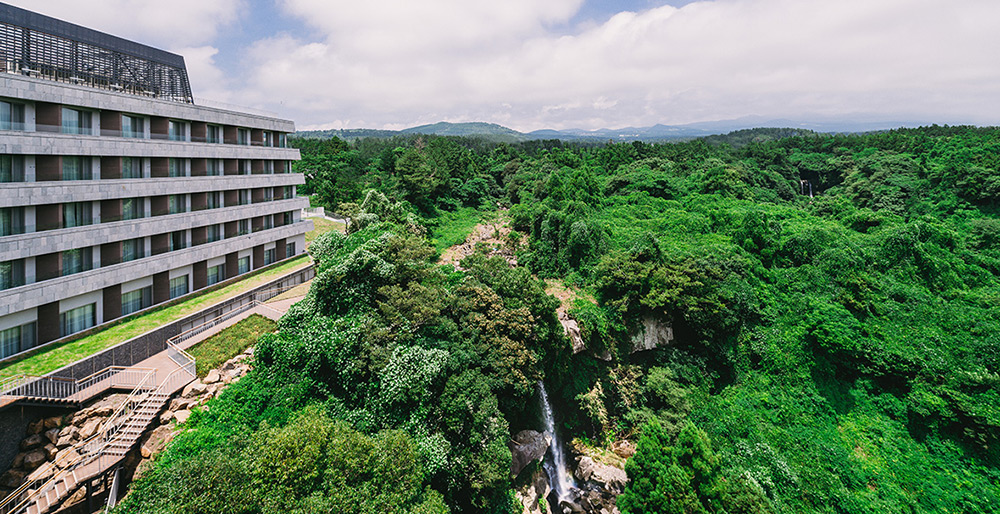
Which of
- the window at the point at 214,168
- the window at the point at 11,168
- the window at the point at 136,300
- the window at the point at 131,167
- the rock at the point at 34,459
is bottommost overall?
the rock at the point at 34,459

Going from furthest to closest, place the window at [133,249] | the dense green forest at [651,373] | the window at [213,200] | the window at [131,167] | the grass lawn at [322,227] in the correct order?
the grass lawn at [322,227]
the window at [213,200]
the window at [133,249]
the window at [131,167]
the dense green forest at [651,373]

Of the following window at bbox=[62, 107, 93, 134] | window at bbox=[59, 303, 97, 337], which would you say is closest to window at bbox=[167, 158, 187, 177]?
window at bbox=[62, 107, 93, 134]

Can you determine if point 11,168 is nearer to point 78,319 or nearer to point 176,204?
point 78,319

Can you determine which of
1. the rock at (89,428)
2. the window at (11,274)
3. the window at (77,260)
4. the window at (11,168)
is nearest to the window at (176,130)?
the window at (11,168)

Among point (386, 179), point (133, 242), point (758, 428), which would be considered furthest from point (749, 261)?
point (386, 179)

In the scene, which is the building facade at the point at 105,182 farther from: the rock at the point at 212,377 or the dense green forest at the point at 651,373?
the dense green forest at the point at 651,373

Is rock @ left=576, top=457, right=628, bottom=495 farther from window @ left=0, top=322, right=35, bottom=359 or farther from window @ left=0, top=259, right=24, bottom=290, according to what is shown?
window @ left=0, top=259, right=24, bottom=290
